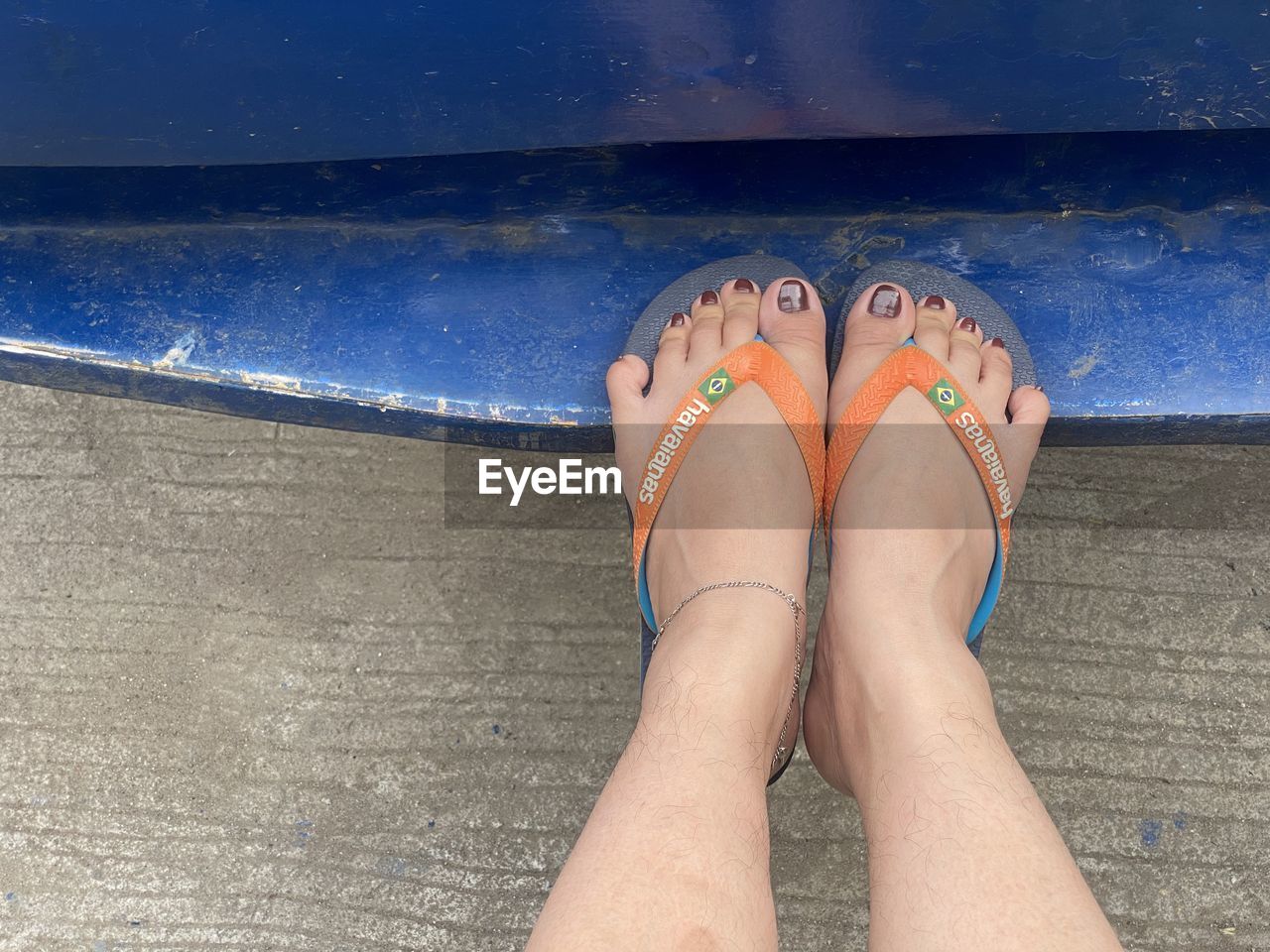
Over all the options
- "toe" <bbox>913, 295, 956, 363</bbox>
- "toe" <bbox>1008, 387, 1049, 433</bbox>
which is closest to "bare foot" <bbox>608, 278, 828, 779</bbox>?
"toe" <bbox>913, 295, 956, 363</bbox>

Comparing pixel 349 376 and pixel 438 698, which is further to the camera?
pixel 438 698

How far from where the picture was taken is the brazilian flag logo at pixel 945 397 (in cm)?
129

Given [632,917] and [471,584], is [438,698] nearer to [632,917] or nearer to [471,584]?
[471,584]

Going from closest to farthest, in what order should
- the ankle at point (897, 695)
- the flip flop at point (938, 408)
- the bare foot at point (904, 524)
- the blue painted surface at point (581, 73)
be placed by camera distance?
the blue painted surface at point (581, 73) < the ankle at point (897, 695) < the bare foot at point (904, 524) < the flip flop at point (938, 408)

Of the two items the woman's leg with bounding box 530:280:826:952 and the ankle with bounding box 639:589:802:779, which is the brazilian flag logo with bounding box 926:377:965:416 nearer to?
the woman's leg with bounding box 530:280:826:952

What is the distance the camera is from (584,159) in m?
1.10

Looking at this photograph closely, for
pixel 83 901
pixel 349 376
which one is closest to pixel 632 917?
pixel 349 376

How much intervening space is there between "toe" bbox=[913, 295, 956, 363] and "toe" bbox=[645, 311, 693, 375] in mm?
293

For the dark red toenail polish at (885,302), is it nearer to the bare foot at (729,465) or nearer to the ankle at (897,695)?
the bare foot at (729,465)

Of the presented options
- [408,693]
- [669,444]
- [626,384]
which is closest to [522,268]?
[626,384]

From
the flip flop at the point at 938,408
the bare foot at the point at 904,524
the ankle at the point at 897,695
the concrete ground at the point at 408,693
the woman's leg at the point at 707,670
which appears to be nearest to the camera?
the woman's leg at the point at 707,670

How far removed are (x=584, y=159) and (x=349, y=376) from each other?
347mm

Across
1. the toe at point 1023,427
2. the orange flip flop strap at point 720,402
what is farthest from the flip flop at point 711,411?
the toe at point 1023,427

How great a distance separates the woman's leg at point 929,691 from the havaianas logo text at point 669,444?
0.60ft
